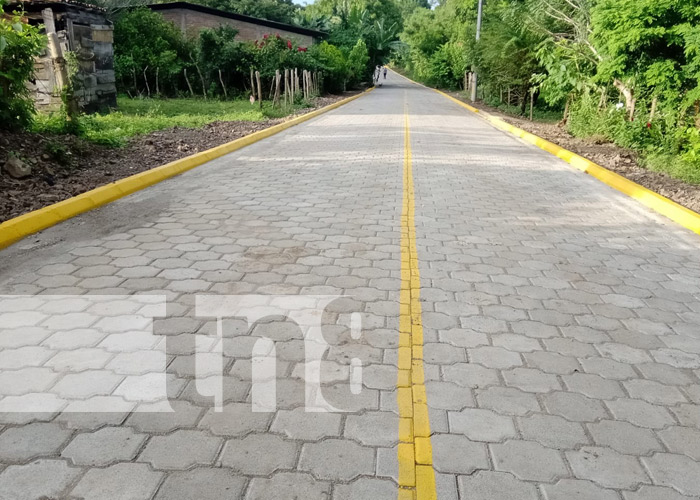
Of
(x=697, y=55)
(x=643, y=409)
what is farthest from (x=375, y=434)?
(x=697, y=55)

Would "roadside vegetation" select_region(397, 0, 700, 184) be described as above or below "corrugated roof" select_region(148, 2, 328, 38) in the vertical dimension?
below

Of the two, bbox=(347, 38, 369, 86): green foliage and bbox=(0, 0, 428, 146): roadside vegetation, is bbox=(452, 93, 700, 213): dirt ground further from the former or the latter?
bbox=(347, 38, 369, 86): green foliage

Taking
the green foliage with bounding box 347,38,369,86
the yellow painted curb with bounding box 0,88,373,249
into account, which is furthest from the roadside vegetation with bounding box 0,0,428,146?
the yellow painted curb with bounding box 0,88,373,249

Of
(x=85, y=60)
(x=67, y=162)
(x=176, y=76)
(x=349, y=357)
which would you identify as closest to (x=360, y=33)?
(x=176, y=76)

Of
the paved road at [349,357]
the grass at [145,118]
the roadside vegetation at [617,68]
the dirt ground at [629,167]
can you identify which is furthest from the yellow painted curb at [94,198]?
the roadside vegetation at [617,68]

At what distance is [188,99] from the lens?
24.9m

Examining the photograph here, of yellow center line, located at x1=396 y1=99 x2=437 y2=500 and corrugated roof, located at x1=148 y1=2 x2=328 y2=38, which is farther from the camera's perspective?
corrugated roof, located at x1=148 y1=2 x2=328 y2=38

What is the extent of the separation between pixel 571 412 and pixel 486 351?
723mm

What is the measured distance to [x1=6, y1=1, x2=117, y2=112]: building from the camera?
48.6 ft

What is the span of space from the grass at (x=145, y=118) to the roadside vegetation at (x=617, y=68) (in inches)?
336

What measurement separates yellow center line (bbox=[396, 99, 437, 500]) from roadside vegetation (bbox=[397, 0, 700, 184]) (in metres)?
6.49

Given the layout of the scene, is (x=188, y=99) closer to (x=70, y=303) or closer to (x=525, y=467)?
(x=70, y=303)

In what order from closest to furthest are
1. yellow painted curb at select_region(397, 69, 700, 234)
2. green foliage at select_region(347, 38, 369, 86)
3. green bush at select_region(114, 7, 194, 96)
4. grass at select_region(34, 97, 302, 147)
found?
1. yellow painted curb at select_region(397, 69, 700, 234)
2. grass at select_region(34, 97, 302, 147)
3. green bush at select_region(114, 7, 194, 96)
4. green foliage at select_region(347, 38, 369, 86)

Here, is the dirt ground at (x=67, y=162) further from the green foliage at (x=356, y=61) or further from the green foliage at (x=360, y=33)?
the green foliage at (x=360, y=33)
